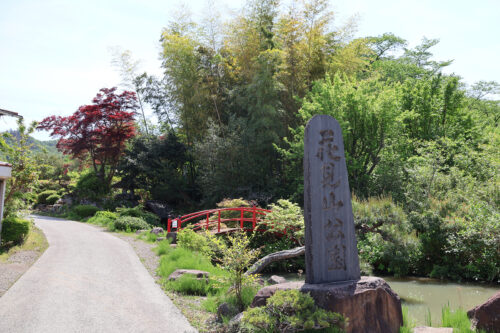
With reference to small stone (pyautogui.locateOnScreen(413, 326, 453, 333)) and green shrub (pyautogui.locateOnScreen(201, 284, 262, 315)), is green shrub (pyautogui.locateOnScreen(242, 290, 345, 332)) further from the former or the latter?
small stone (pyautogui.locateOnScreen(413, 326, 453, 333))

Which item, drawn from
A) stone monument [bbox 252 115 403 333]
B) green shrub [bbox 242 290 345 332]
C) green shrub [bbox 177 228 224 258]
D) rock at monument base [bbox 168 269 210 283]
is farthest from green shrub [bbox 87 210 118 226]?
green shrub [bbox 242 290 345 332]

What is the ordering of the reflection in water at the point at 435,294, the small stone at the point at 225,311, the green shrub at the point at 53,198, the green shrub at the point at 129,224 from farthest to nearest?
the green shrub at the point at 53,198, the green shrub at the point at 129,224, the reflection in water at the point at 435,294, the small stone at the point at 225,311

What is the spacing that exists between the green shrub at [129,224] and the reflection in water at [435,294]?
28.1 feet

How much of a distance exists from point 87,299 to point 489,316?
5.17 m

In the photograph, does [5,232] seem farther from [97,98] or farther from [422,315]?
[97,98]

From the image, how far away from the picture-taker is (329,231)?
4375 mm

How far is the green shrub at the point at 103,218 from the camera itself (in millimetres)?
14273

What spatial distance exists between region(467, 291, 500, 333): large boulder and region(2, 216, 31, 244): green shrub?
9.59 m

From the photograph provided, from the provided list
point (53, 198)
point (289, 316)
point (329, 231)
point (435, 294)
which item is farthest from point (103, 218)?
point (289, 316)

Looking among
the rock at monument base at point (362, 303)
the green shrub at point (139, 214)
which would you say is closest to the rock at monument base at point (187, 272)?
the rock at monument base at point (362, 303)

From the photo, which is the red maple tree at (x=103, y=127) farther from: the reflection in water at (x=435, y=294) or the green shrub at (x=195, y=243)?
the reflection in water at (x=435, y=294)

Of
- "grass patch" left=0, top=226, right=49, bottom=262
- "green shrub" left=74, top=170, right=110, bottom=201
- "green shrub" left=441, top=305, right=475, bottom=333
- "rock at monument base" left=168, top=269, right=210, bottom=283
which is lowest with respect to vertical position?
"green shrub" left=441, top=305, right=475, bottom=333

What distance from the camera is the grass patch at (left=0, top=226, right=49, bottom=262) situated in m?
8.00

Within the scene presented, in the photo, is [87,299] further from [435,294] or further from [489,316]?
[435,294]
